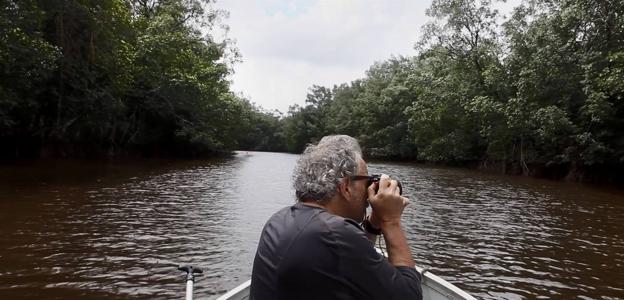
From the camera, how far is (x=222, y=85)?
4697 centimetres

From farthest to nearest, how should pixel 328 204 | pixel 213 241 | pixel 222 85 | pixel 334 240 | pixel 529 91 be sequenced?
pixel 222 85
pixel 529 91
pixel 213 241
pixel 328 204
pixel 334 240

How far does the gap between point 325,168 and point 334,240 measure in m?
0.36

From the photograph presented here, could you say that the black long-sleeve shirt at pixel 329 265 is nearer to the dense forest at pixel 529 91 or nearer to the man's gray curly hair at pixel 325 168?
the man's gray curly hair at pixel 325 168

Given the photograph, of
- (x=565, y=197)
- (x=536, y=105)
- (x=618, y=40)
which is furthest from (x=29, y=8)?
(x=618, y=40)

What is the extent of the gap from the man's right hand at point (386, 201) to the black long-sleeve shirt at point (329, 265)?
0.24m

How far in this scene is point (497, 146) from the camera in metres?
34.3

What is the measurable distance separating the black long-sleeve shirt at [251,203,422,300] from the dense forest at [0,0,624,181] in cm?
1801

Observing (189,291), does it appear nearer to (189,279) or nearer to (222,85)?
(189,279)

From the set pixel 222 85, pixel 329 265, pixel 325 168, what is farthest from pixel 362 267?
pixel 222 85

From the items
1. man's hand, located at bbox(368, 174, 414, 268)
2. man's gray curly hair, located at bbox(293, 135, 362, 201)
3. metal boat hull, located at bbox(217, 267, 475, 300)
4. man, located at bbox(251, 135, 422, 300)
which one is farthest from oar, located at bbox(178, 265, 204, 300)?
man's hand, located at bbox(368, 174, 414, 268)

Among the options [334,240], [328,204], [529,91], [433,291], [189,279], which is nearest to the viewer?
[334,240]

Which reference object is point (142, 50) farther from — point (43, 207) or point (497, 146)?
point (497, 146)

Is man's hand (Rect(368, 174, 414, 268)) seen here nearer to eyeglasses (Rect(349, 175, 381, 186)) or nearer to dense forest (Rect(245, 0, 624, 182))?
eyeglasses (Rect(349, 175, 381, 186))

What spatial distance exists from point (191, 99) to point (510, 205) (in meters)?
27.3
